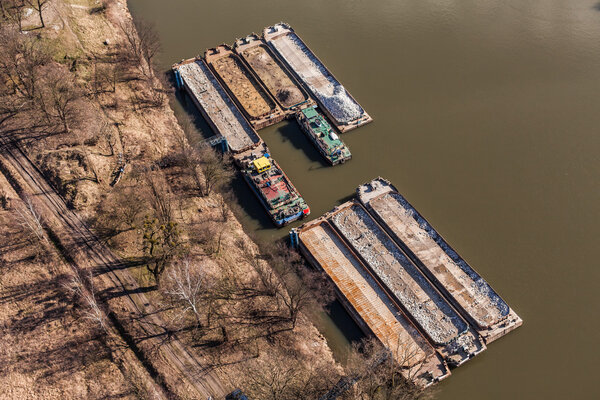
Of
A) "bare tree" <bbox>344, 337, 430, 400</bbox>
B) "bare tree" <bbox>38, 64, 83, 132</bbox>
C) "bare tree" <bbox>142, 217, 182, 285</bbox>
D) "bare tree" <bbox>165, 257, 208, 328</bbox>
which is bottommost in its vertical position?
"bare tree" <bbox>344, 337, 430, 400</bbox>

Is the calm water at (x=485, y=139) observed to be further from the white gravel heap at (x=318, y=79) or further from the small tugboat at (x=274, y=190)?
the white gravel heap at (x=318, y=79)

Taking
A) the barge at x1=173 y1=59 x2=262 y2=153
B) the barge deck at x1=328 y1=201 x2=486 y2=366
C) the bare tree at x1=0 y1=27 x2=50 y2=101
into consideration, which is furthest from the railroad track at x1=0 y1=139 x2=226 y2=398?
the barge at x1=173 y1=59 x2=262 y2=153

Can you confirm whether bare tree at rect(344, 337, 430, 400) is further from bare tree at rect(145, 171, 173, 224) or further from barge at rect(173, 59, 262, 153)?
barge at rect(173, 59, 262, 153)

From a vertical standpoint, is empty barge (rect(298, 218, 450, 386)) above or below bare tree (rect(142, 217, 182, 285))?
below

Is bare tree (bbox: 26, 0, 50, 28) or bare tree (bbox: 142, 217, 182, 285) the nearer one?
bare tree (bbox: 142, 217, 182, 285)

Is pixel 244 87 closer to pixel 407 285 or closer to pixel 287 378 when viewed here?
pixel 407 285
